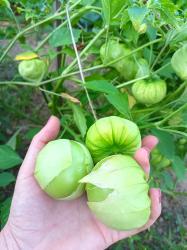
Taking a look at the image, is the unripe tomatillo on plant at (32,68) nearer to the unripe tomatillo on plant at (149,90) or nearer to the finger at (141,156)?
the unripe tomatillo on plant at (149,90)

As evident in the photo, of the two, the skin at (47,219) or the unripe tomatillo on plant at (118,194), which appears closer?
the unripe tomatillo on plant at (118,194)

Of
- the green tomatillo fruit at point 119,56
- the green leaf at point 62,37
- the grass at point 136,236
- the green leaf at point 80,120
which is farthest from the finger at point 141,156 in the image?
the grass at point 136,236

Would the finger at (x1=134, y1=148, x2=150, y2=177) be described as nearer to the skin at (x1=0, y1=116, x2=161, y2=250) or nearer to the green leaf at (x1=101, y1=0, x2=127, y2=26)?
the skin at (x1=0, y1=116, x2=161, y2=250)

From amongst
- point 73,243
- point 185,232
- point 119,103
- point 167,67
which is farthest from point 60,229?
point 185,232

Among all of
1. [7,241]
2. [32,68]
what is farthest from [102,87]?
[7,241]

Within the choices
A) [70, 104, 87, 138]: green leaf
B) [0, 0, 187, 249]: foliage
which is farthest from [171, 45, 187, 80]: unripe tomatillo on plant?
[70, 104, 87, 138]: green leaf
